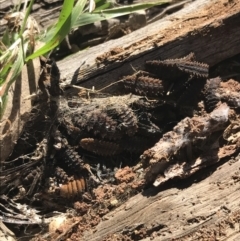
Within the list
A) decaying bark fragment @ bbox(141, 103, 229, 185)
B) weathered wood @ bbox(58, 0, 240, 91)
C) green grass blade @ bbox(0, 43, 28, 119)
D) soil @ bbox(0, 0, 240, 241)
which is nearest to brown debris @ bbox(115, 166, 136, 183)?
soil @ bbox(0, 0, 240, 241)

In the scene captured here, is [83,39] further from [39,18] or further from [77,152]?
[77,152]

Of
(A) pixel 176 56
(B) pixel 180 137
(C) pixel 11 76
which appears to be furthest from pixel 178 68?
(C) pixel 11 76

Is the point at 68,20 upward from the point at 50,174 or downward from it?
upward

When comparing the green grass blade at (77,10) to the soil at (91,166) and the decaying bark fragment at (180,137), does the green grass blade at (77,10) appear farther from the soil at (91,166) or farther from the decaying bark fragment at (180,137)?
the decaying bark fragment at (180,137)

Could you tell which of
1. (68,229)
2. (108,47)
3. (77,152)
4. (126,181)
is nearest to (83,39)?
(108,47)

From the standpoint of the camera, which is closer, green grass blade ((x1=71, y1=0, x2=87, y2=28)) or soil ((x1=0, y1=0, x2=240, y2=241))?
soil ((x1=0, y1=0, x2=240, y2=241))

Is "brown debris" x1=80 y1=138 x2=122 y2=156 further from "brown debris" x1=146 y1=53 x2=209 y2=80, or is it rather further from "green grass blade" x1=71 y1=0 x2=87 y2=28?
"green grass blade" x1=71 y1=0 x2=87 y2=28

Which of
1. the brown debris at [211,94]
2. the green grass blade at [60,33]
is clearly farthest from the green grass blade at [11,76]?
the brown debris at [211,94]

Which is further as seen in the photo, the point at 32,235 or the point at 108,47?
the point at 108,47
